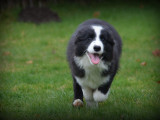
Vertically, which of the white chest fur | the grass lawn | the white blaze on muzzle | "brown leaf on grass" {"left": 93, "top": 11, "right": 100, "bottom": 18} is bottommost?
the grass lawn

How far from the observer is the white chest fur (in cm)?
396

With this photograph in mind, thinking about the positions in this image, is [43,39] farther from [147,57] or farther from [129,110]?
[129,110]

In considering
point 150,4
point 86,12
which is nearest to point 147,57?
point 86,12

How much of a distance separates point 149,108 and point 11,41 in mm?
8191

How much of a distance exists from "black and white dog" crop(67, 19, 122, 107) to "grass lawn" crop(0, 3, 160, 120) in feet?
1.19

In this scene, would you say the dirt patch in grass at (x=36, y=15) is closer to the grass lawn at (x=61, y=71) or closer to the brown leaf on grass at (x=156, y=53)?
the grass lawn at (x=61, y=71)

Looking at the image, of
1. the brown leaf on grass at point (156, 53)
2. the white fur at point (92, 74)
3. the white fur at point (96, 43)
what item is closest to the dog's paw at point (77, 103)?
the white fur at point (92, 74)

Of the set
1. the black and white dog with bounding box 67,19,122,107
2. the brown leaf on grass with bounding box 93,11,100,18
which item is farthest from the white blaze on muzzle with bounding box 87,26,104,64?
the brown leaf on grass with bounding box 93,11,100,18

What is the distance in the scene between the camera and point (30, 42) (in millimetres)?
10883

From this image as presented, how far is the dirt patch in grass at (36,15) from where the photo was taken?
Result: 1413 centimetres

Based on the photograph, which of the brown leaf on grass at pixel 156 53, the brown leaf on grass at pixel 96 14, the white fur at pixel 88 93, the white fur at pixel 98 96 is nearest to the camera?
the white fur at pixel 98 96

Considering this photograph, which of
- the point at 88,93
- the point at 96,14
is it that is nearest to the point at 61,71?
the point at 88,93

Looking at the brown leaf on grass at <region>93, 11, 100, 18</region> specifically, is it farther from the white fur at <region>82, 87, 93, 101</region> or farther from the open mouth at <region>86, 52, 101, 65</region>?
the open mouth at <region>86, 52, 101, 65</region>

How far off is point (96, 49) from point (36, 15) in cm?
1119
